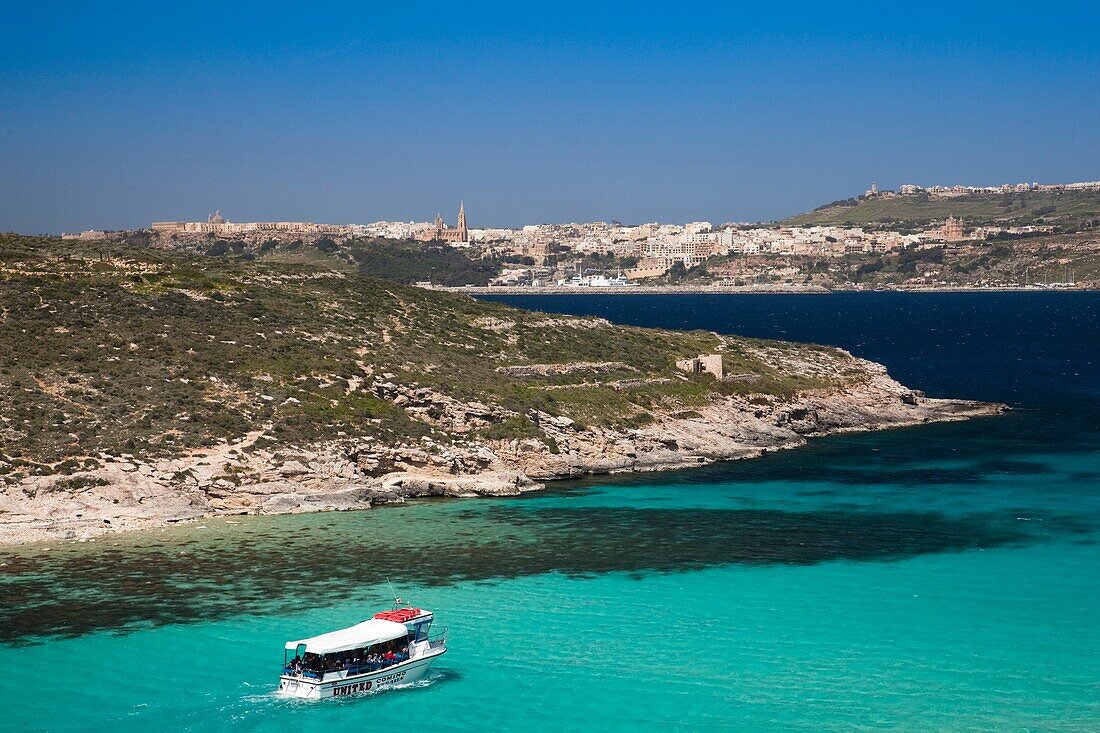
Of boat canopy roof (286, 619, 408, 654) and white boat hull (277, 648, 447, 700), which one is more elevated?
boat canopy roof (286, 619, 408, 654)

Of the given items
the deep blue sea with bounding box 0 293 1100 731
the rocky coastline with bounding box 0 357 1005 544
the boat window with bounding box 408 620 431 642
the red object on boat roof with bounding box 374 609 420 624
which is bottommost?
the deep blue sea with bounding box 0 293 1100 731

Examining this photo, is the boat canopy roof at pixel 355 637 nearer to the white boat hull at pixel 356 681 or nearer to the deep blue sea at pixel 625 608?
the white boat hull at pixel 356 681

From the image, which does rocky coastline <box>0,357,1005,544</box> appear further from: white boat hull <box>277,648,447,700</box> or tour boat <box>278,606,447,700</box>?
white boat hull <box>277,648,447,700</box>

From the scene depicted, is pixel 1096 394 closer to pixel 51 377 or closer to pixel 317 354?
pixel 317 354

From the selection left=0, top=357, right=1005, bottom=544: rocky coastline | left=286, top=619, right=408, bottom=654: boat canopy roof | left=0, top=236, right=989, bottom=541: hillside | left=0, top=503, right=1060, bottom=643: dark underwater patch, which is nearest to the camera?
left=286, top=619, right=408, bottom=654: boat canopy roof

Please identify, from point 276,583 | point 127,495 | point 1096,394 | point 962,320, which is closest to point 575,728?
point 276,583

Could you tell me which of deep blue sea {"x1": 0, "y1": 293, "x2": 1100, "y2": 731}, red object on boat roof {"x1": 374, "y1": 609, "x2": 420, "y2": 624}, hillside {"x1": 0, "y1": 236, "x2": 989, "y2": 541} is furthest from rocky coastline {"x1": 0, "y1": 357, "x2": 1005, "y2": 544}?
red object on boat roof {"x1": 374, "y1": 609, "x2": 420, "y2": 624}

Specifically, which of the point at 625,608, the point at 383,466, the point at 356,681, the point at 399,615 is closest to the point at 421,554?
the point at 625,608
